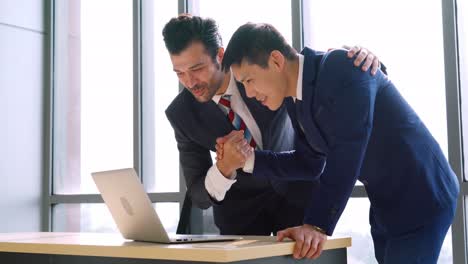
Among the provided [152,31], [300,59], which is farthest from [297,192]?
[152,31]

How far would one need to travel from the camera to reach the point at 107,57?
516 cm

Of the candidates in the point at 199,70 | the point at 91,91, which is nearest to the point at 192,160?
the point at 199,70

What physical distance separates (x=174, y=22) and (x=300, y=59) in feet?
2.41

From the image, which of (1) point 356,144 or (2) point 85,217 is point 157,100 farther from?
(1) point 356,144

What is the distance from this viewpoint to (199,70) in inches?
104

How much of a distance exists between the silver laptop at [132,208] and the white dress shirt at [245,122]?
44cm

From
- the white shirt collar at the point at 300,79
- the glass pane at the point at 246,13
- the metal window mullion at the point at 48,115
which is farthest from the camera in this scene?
the metal window mullion at the point at 48,115

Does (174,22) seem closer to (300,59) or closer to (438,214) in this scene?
(300,59)

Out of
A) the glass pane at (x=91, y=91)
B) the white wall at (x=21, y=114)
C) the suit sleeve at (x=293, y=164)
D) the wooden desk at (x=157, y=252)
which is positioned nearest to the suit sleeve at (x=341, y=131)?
the wooden desk at (x=157, y=252)

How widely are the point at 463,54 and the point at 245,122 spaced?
136 cm

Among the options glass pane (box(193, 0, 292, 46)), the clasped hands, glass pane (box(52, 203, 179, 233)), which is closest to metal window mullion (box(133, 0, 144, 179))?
glass pane (box(52, 203, 179, 233))

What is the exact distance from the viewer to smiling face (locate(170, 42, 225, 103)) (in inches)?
104

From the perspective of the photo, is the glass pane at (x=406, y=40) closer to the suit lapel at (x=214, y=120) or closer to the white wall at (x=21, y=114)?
the suit lapel at (x=214, y=120)

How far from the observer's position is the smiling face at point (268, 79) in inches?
83.1
